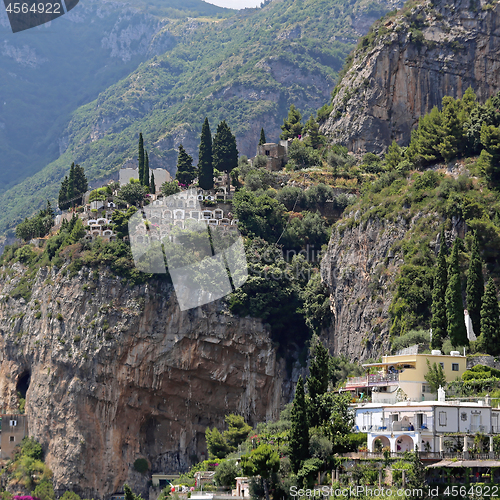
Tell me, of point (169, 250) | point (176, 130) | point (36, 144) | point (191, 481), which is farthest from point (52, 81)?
point (191, 481)

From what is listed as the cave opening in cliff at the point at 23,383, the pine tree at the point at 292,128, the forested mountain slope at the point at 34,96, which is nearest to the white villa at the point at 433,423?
the cave opening in cliff at the point at 23,383

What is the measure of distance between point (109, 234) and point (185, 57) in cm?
11825

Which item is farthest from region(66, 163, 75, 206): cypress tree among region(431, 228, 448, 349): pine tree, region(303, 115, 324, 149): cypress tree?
region(431, 228, 448, 349): pine tree

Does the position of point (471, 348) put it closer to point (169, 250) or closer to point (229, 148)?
point (169, 250)

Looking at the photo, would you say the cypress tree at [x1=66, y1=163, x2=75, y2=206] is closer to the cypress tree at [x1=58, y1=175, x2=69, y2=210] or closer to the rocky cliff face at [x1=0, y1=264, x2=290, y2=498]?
the cypress tree at [x1=58, y1=175, x2=69, y2=210]

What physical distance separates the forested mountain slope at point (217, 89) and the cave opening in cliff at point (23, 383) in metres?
59.7

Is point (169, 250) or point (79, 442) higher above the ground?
point (169, 250)

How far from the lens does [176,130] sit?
15150 centimetres

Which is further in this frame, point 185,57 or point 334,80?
point 185,57

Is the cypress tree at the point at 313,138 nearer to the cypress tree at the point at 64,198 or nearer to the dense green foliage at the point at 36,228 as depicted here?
the cypress tree at the point at 64,198

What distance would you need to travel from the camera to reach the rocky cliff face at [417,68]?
89688 mm

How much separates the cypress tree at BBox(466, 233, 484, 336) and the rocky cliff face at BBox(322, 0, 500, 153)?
37.7 meters

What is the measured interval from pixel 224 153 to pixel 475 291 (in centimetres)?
3934

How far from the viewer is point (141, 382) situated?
77.9 metres
